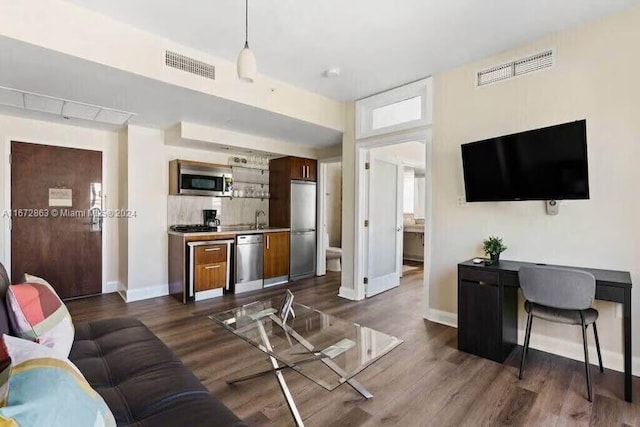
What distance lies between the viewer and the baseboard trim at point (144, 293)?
4.12 meters

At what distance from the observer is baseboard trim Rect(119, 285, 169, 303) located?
412 centimetres

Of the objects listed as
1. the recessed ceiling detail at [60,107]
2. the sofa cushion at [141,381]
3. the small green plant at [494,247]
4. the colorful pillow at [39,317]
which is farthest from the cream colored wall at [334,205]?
the colorful pillow at [39,317]

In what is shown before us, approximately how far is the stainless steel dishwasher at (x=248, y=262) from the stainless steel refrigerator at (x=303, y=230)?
25.3 inches

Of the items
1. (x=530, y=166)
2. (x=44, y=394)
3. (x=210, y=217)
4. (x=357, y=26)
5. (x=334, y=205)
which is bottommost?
(x=44, y=394)

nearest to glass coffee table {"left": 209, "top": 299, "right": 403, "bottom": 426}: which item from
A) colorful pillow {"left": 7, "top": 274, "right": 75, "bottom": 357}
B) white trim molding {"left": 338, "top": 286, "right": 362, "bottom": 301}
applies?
colorful pillow {"left": 7, "top": 274, "right": 75, "bottom": 357}

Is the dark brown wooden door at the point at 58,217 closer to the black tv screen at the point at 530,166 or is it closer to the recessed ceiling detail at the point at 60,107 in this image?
the recessed ceiling detail at the point at 60,107

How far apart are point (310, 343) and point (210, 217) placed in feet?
11.5

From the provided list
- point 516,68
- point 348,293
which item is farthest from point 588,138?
point 348,293

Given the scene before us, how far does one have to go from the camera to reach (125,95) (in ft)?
10.0

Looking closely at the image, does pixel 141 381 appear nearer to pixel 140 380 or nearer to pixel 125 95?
pixel 140 380

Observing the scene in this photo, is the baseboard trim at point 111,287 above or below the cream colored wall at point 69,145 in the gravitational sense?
below

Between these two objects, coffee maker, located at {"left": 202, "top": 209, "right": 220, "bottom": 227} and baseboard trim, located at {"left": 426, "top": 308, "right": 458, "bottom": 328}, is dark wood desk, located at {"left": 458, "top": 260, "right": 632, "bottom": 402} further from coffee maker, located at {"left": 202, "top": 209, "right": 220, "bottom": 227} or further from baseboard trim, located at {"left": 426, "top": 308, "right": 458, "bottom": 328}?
coffee maker, located at {"left": 202, "top": 209, "right": 220, "bottom": 227}

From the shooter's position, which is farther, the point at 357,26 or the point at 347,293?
the point at 347,293

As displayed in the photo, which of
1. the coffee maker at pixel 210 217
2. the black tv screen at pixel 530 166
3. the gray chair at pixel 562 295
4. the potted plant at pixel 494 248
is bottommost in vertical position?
the gray chair at pixel 562 295
